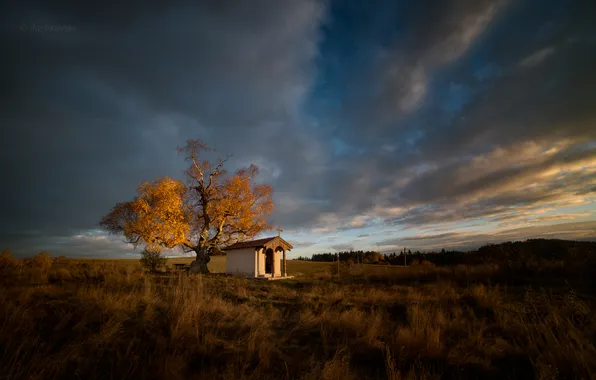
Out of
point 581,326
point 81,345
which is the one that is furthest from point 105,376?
point 581,326

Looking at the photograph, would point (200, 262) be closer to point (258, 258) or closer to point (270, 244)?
point (258, 258)

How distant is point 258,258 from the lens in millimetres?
30688

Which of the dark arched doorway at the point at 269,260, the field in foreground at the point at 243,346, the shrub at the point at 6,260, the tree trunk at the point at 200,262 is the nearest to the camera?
the field in foreground at the point at 243,346

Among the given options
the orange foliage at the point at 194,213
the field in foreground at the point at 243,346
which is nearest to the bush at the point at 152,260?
the orange foliage at the point at 194,213

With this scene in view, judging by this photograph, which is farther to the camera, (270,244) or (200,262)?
(270,244)

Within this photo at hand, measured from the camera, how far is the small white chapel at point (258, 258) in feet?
99.4

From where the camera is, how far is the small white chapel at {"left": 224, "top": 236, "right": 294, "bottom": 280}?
30.3m

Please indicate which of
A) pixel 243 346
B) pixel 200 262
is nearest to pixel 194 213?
pixel 200 262

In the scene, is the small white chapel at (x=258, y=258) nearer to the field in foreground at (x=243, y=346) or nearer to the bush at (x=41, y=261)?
the bush at (x=41, y=261)

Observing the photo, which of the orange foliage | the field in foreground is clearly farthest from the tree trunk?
the field in foreground

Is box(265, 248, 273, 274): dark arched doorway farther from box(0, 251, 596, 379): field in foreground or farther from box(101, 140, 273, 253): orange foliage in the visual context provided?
box(0, 251, 596, 379): field in foreground

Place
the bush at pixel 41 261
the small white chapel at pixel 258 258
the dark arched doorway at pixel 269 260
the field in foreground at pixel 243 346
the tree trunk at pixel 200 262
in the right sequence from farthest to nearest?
the dark arched doorway at pixel 269 260
the small white chapel at pixel 258 258
the tree trunk at pixel 200 262
the bush at pixel 41 261
the field in foreground at pixel 243 346

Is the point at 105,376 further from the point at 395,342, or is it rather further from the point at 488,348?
the point at 488,348

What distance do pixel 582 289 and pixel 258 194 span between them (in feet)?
82.3
